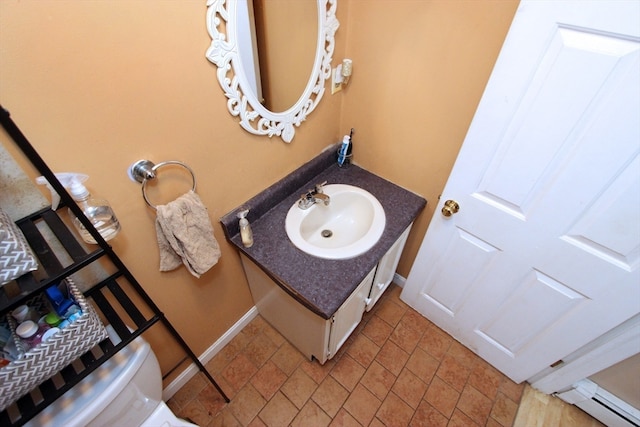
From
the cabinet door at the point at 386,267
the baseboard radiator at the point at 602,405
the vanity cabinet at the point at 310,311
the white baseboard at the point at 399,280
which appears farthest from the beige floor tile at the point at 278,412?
the baseboard radiator at the point at 602,405

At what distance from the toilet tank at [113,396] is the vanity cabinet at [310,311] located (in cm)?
50

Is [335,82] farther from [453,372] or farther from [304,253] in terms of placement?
[453,372]

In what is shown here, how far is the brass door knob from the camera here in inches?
45.2

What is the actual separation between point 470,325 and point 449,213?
2.32 ft

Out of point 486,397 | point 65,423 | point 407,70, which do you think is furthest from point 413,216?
point 65,423

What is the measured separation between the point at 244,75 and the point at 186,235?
54 cm

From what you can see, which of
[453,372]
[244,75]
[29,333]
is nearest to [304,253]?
[244,75]

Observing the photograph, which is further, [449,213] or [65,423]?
[449,213]

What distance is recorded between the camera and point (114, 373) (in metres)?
0.81

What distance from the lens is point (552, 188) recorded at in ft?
2.87

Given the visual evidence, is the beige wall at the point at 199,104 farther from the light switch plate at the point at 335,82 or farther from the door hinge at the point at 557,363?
the door hinge at the point at 557,363

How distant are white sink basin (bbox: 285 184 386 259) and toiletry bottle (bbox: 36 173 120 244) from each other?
0.60 m

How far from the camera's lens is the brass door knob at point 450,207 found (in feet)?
3.77

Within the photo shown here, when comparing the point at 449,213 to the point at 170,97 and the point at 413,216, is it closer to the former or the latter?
the point at 413,216
